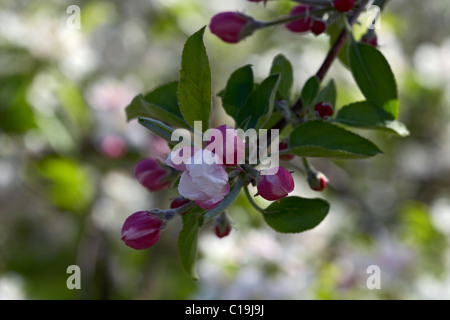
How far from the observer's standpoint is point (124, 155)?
2197 millimetres

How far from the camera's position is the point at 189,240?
66cm

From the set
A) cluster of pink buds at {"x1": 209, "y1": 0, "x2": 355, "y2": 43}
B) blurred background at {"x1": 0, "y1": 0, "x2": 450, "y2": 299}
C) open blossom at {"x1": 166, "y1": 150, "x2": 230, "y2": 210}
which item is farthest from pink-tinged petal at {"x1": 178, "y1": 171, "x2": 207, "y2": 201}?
blurred background at {"x1": 0, "y1": 0, "x2": 450, "y2": 299}

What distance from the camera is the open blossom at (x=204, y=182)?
0.54 meters

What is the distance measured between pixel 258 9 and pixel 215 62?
0.38 m

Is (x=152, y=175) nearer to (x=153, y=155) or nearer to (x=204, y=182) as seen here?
(x=204, y=182)

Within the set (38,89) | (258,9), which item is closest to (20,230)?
(38,89)

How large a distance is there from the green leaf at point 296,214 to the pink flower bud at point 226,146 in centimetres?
12

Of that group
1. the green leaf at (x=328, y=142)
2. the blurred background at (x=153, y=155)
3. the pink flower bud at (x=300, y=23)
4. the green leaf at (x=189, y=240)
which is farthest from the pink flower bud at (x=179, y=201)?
the blurred background at (x=153, y=155)

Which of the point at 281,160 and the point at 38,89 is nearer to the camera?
the point at 281,160

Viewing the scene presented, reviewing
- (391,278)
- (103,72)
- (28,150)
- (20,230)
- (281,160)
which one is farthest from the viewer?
(20,230)

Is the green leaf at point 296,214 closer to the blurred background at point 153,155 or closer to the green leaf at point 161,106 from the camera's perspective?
the green leaf at point 161,106

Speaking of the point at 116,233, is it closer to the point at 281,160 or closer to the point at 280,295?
the point at 280,295

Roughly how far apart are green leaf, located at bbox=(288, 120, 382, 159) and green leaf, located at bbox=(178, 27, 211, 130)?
108 millimetres

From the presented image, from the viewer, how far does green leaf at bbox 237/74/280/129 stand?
62cm
